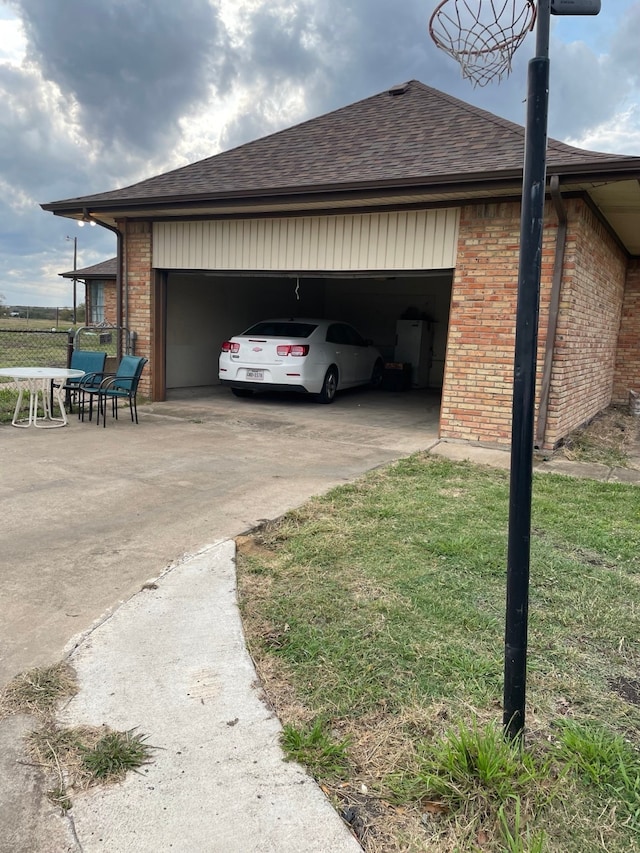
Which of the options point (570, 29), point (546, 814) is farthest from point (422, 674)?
point (570, 29)

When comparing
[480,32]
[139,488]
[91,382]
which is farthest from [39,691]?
[91,382]

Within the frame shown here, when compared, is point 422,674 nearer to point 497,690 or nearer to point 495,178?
point 497,690

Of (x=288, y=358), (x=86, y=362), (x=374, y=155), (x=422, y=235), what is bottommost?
(x=86, y=362)

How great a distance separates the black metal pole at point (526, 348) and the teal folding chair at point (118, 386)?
6.72 metres

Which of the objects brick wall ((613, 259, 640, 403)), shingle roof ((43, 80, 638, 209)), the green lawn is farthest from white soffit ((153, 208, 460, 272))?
brick wall ((613, 259, 640, 403))

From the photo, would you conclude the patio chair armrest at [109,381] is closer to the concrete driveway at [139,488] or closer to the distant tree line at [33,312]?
the concrete driveway at [139,488]

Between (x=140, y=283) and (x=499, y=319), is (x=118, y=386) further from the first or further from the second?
(x=499, y=319)

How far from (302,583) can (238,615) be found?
499 mm

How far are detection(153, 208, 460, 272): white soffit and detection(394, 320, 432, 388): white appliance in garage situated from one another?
677 centimetres

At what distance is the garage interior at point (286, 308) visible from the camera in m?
11.7

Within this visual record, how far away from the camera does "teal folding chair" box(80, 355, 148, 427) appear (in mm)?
8117

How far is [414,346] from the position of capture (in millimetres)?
15359

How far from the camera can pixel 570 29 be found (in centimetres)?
243

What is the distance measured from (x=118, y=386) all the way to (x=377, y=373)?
6807 mm
